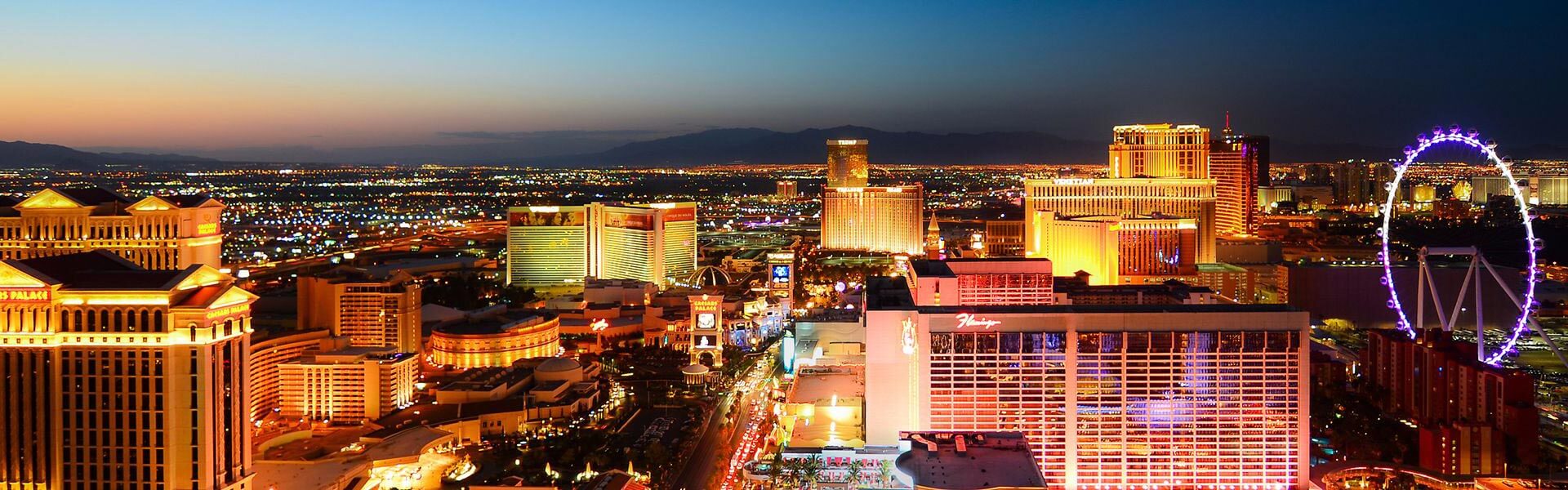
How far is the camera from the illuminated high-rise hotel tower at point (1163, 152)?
7512 cm

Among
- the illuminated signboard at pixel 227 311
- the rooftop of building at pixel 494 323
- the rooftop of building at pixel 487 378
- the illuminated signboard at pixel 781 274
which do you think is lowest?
the rooftop of building at pixel 487 378

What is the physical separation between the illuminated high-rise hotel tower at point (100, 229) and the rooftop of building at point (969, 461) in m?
21.5

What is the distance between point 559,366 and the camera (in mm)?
50031

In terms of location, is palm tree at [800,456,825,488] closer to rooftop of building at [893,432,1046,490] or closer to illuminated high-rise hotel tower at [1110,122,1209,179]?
rooftop of building at [893,432,1046,490]

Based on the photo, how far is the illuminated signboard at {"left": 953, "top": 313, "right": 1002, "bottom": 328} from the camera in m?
32.3

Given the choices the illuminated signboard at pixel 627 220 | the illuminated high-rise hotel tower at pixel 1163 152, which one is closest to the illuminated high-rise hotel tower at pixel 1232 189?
the illuminated high-rise hotel tower at pixel 1163 152


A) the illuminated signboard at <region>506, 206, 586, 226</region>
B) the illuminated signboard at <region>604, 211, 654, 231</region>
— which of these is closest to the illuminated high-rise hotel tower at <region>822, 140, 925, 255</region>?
the illuminated signboard at <region>604, 211, 654, 231</region>

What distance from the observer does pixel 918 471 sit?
27656 millimetres

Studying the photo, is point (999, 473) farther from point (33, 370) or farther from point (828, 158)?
point (828, 158)

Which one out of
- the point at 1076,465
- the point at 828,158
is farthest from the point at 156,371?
the point at 828,158

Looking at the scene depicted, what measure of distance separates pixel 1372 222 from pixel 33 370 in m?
102

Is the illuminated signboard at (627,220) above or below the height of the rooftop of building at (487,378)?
above

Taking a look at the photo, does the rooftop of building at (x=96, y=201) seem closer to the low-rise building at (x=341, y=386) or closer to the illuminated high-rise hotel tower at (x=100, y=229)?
the illuminated high-rise hotel tower at (x=100, y=229)

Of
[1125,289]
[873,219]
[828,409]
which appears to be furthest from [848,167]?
[828,409]
